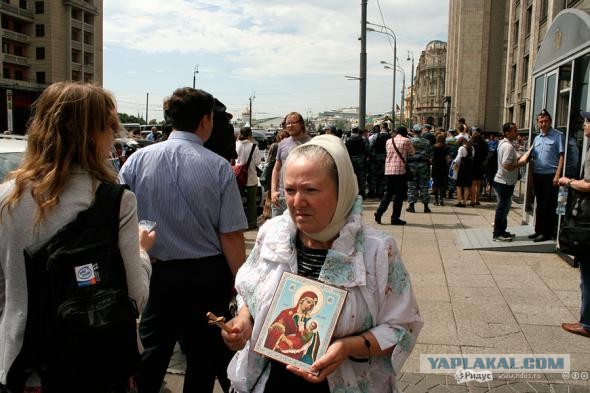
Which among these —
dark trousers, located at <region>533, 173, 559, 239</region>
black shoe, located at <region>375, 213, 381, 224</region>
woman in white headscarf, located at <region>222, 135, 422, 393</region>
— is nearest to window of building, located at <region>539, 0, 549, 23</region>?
black shoe, located at <region>375, 213, 381, 224</region>

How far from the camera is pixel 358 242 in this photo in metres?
2.11

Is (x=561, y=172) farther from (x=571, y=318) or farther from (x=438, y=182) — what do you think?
(x=438, y=182)

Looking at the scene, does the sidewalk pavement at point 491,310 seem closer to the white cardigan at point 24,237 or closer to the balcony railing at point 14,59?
the white cardigan at point 24,237

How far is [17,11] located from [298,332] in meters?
63.9

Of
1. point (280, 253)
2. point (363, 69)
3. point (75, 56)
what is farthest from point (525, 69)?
point (75, 56)

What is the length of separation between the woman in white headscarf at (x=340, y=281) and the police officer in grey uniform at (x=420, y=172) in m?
10.7

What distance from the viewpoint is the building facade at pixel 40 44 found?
5466 centimetres

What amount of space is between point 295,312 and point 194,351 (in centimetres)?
136

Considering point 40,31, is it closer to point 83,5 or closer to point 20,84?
point 83,5

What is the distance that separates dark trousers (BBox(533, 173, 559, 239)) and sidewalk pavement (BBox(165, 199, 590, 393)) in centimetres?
64

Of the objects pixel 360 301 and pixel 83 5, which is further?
pixel 83 5

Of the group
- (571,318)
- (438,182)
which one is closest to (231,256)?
(571,318)

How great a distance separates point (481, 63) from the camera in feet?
158

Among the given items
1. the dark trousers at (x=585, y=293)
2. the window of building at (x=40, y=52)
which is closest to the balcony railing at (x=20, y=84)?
the window of building at (x=40, y=52)
